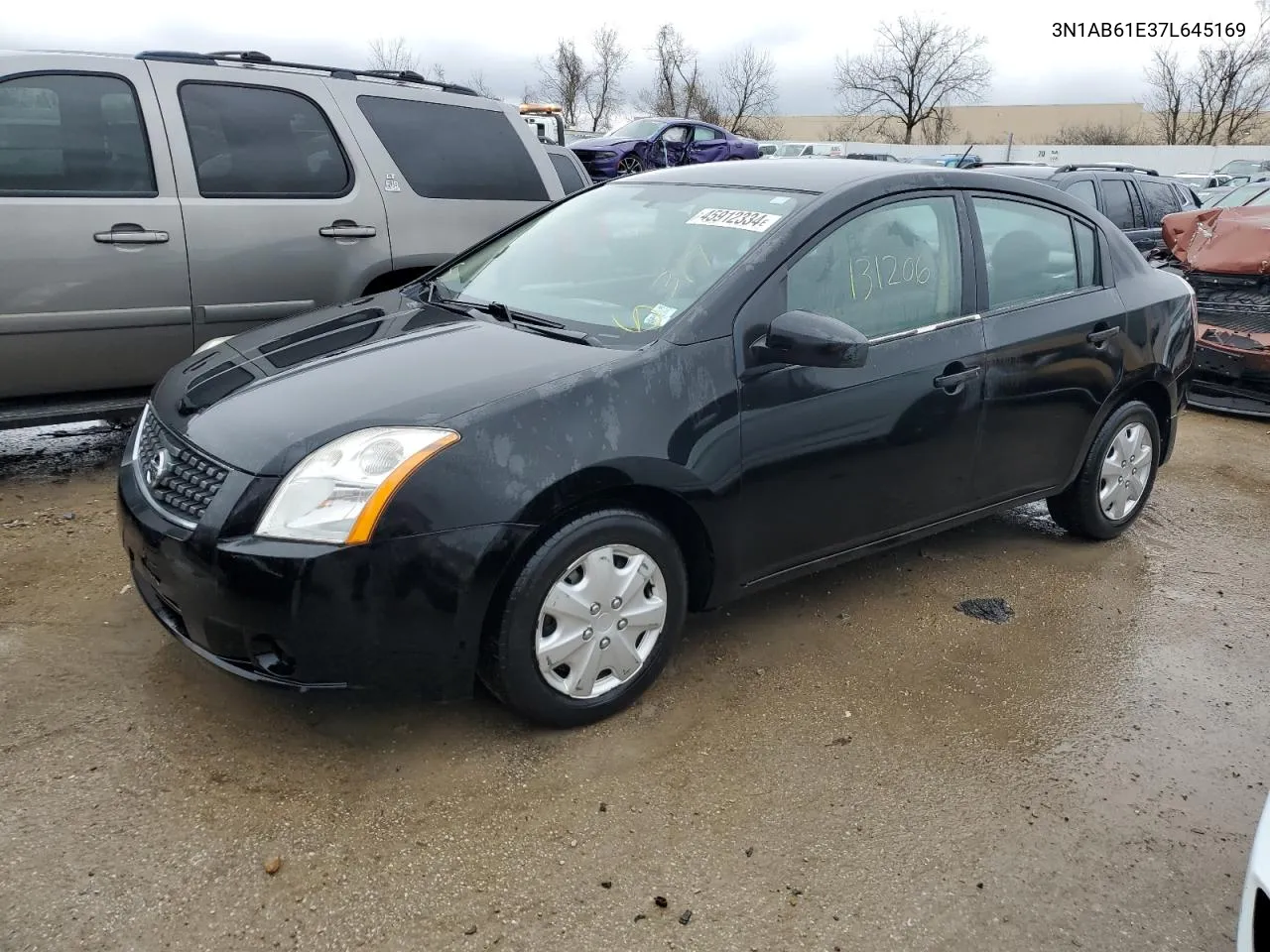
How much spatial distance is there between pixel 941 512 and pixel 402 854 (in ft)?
7.66

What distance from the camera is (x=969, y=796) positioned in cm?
275

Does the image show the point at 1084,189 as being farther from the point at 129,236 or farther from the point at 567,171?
the point at 129,236

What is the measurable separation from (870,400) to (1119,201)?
30.6 feet

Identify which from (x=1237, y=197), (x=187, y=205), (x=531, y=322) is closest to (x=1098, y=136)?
(x=1237, y=197)

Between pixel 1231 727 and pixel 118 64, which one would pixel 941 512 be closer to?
pixel 1231 727

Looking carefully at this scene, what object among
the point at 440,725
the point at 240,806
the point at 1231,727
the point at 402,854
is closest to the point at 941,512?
the point at 1231,727

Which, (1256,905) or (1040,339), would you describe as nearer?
(1256,905)

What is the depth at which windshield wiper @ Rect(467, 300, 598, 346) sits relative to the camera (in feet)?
10.1

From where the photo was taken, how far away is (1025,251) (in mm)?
3984

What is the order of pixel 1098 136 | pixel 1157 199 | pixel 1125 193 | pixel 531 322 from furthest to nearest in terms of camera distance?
pixel 1098 136, pixel 1157 199, pixel 1125 193, pixel 531 322

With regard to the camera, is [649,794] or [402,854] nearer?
[402,854]

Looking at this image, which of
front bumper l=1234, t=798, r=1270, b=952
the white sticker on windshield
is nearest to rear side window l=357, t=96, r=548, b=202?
the white sticker on windshield

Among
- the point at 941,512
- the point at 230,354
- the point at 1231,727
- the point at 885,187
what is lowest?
the point at 1231,727

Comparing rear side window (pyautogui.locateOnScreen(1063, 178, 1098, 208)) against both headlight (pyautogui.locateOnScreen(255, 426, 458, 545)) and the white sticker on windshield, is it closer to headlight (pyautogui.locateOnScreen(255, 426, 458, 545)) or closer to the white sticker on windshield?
the white sticker on windshield
